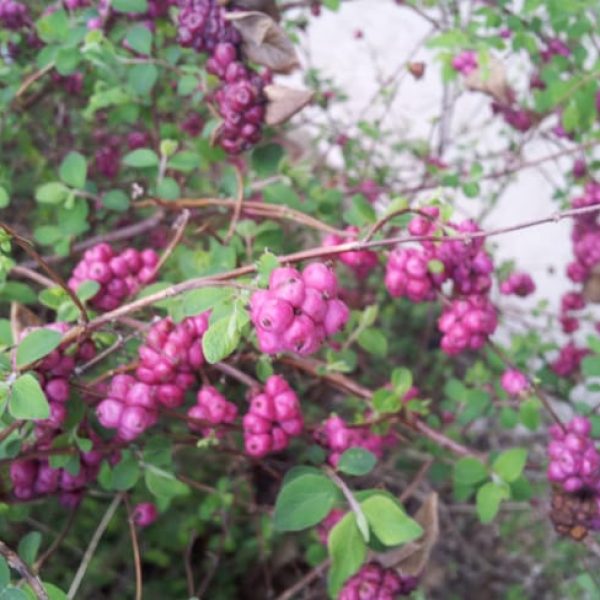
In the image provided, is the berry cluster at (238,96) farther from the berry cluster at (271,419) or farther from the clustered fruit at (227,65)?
the berry cluster at (271,419)

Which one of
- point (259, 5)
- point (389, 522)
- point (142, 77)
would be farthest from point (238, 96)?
point (389, 522)

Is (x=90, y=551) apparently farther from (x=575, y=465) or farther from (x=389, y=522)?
(x=575, y=465)

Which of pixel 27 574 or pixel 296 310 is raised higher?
pixel 296 310

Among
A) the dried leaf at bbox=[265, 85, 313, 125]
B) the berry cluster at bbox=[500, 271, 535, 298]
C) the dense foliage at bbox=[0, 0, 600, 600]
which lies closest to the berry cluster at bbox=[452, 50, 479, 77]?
the dense foliage at bbox=[0, 0, 600, 600]

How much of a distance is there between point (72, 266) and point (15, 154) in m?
0.40

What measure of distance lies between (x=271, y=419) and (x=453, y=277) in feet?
1.20

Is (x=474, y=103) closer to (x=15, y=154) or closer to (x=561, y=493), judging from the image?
(x=15, y=154)

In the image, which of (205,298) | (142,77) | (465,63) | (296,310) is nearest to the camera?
(296,310)

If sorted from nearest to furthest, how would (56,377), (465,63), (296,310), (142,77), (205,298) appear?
(296,310)
(205,298)
(56,377)
(142,77)
(465,63)

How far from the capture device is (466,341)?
48.8 inches

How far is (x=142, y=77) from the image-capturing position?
4.99 ft

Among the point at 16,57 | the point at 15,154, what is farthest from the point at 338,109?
the point at 16,57

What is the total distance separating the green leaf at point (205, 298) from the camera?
903 millimetres

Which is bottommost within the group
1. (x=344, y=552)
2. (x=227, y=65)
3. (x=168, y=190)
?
(x=344, y=552)
